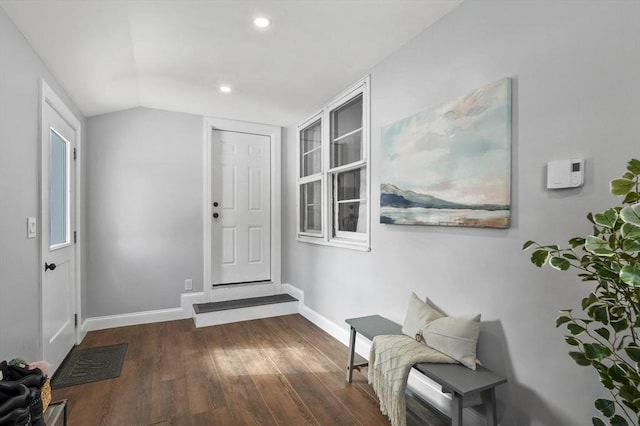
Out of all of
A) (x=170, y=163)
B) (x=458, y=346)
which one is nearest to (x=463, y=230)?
(x=458, y=346)

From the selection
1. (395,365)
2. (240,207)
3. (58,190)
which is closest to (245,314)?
(240,207)

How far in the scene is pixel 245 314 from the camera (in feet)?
12.4

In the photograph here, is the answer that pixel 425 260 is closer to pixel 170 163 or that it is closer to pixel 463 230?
pixel 463 230

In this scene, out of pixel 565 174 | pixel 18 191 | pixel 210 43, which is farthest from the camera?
pixel 210 43

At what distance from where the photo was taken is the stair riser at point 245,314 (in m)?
3.57

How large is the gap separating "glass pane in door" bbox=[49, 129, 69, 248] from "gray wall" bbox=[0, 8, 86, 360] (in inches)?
16.4

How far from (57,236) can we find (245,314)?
1965mm

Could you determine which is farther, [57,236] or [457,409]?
[57,236]

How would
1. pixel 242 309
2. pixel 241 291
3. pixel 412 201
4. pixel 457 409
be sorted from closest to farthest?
pixel 457 409
pixel 412 201
pixel 242 309
pixel 241 291

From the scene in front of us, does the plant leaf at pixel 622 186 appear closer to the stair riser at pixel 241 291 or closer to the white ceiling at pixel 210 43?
the white ceiling at pixel 210 43

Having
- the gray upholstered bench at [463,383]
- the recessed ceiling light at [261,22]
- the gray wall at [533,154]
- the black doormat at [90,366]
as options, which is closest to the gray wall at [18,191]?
the black doormat at [90,366]

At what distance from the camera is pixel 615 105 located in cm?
123

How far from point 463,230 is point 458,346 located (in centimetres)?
62

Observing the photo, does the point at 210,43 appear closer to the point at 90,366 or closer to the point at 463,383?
the point at 463,383
